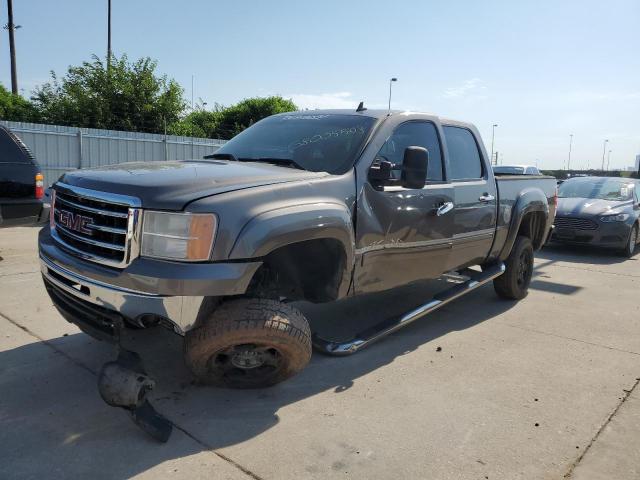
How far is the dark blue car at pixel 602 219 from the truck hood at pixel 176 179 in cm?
798

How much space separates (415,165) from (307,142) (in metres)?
0.83

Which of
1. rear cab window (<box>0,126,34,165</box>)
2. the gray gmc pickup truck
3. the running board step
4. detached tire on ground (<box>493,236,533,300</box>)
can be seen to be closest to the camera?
the gray gmc pickup truck

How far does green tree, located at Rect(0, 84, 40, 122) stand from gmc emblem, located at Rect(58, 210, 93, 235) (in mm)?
23568

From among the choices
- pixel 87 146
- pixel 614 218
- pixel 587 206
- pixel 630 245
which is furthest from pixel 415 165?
pixel 87 146

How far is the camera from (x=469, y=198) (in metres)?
4.69

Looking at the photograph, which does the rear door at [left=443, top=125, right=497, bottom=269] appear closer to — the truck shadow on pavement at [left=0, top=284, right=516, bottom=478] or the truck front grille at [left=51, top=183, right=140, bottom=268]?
the truck shadow on pavement at [left=0, top=284, right=516, bottom=478]

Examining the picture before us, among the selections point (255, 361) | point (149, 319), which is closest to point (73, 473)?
point (149, 319)

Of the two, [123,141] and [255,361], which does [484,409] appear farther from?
[123,141]

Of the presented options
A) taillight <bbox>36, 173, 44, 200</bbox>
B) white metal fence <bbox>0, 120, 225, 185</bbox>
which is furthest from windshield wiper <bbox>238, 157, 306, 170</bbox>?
white metal fence <bbox>0, 120, 225, 185</bbox>

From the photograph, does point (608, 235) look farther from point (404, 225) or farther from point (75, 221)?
point (75, 221)

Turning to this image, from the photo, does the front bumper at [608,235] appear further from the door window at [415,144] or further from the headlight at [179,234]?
the headlight at [179,234]

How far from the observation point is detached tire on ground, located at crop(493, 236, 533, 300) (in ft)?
19.0

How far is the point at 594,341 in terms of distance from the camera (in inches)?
186

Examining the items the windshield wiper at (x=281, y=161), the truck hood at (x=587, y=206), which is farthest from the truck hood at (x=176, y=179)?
the truck hood at (x=587, y=206)
